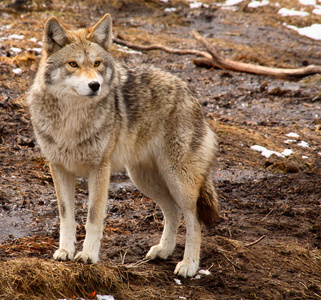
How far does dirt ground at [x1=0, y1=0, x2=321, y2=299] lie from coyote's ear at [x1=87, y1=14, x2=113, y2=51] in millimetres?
2053

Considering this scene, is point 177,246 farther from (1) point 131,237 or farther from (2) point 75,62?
(2) point 75,62

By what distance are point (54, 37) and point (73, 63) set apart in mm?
323

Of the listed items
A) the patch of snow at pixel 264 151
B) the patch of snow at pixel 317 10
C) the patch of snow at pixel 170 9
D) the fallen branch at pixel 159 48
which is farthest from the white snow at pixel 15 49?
the patch of snow at pixel 317 10

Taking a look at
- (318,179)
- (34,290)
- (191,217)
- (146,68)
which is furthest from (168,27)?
(34,290)

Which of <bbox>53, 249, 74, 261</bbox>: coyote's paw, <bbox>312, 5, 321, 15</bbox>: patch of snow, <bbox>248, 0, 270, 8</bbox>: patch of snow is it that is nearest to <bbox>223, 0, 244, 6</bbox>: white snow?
<bbox>248, 0, 270, 8</bbox>: patch of snow

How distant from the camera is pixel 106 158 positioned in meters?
4.27

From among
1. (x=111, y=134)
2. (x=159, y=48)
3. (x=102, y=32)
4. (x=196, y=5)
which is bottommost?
(x=196, y=5)

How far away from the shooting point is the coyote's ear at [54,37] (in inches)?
157

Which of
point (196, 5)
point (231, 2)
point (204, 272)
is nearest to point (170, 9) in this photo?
point (196, 5)

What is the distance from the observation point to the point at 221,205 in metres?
6.30

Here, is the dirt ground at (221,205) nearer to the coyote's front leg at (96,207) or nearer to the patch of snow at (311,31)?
the coyote's front leg at (96,207)

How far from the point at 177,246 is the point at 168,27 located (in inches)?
446

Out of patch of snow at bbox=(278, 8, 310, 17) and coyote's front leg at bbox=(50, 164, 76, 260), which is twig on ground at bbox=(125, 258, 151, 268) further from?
patch of snow at bbox=(278, 8, 310, 17)

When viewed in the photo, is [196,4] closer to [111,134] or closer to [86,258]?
[111,134]
